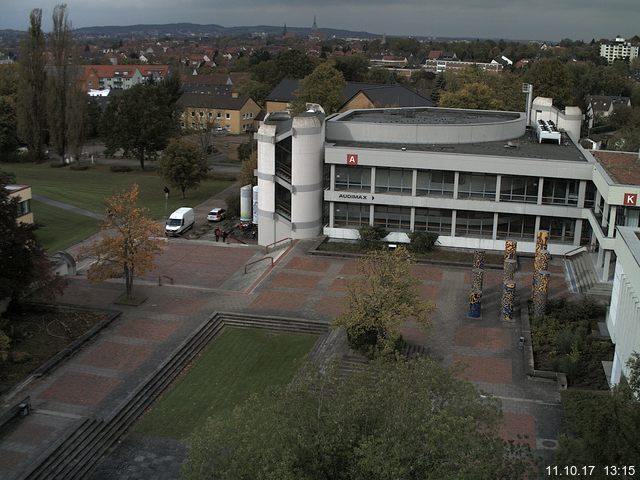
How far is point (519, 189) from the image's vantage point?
4391 cm

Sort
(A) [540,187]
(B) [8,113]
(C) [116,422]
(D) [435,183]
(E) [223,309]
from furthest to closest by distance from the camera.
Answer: (B) [8,113]
(D) [435,183]
(A) [540,187]
(E) [223,309]
(C) [116,422]

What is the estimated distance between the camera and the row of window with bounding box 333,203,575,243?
43906 mm

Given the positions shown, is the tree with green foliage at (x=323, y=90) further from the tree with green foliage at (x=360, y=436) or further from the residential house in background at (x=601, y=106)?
the tree with green foliage at (x=360, y=436)

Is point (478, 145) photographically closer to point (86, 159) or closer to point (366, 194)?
point (366, 194)

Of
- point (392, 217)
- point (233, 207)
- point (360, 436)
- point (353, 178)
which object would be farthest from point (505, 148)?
point (360, 436)

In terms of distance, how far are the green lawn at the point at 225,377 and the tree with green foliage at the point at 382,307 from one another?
2.85 meters

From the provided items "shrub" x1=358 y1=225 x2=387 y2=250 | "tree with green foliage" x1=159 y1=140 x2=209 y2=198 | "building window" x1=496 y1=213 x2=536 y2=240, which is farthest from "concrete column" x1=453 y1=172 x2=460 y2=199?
"tree with green foliage" x1=159 y1=140 x2=209 y2=198

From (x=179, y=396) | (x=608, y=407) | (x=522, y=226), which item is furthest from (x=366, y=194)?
(x=608, y=407)

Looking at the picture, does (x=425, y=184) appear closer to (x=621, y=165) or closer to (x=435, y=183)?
(x=435, y=183)

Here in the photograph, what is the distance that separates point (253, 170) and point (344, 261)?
15.6 meters

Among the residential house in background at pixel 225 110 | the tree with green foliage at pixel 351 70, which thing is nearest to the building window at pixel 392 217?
the residential house in background at pixel 225 110

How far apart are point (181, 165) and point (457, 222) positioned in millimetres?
25253

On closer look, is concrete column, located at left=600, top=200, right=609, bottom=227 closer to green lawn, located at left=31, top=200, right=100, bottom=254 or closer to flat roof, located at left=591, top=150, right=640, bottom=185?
flat roof, located at left=591, top=150, right=640, bottom=185

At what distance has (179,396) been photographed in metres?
27.1
